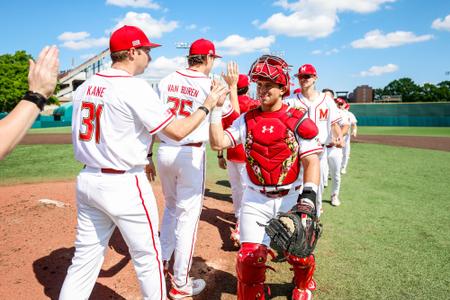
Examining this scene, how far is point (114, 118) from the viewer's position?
8.43 feet

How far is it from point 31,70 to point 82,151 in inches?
41.7

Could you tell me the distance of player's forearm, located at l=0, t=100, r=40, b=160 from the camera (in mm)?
1515

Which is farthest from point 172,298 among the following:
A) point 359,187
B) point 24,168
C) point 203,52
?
→ point 24,168

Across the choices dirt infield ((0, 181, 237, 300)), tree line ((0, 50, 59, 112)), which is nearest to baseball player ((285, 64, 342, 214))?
dirt infield ((0, 181, 237, 300))

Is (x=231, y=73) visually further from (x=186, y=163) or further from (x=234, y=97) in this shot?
(x=186, y=163)

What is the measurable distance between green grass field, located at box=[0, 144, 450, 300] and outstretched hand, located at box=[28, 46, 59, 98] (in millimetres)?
3006

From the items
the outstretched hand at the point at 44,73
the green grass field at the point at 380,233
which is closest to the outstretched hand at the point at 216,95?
the outstretched hand at the point at 44,73

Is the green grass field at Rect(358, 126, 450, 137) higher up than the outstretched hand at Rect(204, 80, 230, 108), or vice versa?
the outstretched hand at Rect(204, 80, 230, 108)

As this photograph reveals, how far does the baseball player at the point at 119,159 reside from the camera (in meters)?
2.58

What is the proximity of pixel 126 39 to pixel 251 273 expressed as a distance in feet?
7.06

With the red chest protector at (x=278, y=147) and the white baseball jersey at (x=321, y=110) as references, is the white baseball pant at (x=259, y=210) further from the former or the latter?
the white baseball jersey at (x=321, y=110)

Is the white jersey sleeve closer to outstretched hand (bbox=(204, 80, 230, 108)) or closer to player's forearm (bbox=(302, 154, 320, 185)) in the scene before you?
outstretched hand (bbox=(204, 80, 230, 108))

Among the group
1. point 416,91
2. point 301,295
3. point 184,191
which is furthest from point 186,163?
point 416,91

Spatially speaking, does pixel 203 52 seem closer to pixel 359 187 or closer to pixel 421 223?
pixel 421 223
